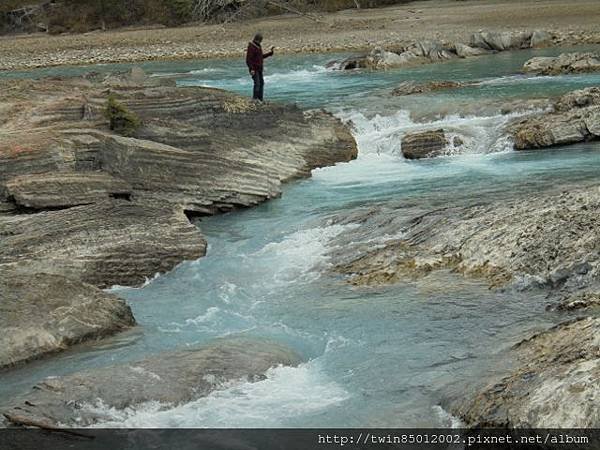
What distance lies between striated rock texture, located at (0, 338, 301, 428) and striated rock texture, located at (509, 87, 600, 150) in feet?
47.0

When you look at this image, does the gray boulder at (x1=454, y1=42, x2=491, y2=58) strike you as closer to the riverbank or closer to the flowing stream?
the riverbank

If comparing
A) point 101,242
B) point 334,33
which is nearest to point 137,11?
point 334,33

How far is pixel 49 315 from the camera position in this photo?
12.0 meters

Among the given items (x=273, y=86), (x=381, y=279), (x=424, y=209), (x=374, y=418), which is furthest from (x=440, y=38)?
(x=374, y=418)

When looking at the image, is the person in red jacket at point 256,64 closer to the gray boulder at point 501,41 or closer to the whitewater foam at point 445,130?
the whitewater foam at point 445,130

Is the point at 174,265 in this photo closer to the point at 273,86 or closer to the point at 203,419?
the point at 203,419

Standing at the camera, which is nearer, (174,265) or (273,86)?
(174,265)

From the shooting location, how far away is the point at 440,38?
5019 cm

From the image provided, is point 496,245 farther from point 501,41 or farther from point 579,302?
point 501,41

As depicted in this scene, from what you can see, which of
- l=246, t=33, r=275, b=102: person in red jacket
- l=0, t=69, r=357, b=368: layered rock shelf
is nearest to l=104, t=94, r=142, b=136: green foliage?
l=0, t=69, r=357, b=368: layered rock shelf

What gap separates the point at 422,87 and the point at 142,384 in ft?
78.4

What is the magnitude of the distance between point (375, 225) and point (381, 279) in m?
2.67

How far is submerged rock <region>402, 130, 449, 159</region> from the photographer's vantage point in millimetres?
24156

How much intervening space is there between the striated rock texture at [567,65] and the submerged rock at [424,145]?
39.0 feet
